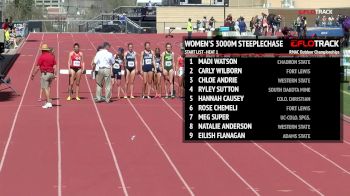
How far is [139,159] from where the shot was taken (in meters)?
16.3

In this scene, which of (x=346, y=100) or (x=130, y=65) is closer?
(x=130, y=65)

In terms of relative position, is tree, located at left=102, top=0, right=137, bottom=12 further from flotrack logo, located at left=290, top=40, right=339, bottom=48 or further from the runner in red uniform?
flotrack logo, located at left=290, top=40, right=339, bottom=48

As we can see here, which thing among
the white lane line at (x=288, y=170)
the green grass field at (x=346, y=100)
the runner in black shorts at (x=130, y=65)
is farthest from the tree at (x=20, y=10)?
the white lane line at (x=288, y=170)

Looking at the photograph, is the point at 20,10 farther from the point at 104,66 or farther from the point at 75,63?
the point at 104,66

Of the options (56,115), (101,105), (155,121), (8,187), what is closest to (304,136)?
(8,187)

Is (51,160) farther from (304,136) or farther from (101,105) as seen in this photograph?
(101,105)

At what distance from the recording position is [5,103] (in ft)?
78.3

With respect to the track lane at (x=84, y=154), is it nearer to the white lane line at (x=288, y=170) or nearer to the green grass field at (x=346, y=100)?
the white lane line at (x=288, y=170)

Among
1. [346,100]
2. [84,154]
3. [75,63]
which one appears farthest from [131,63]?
[84,154]

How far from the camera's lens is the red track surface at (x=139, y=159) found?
14.1 metres

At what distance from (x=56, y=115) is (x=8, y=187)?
7.78m
